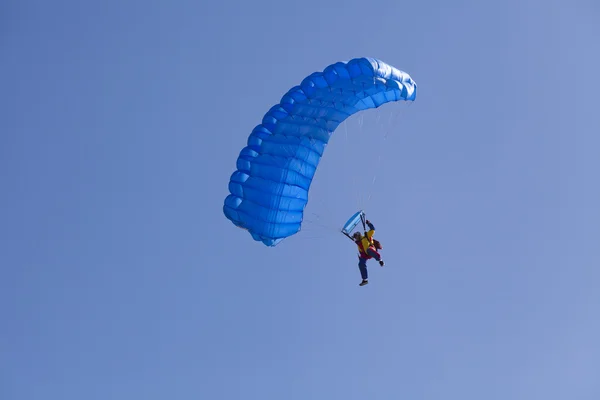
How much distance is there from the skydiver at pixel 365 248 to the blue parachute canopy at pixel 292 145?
1.45 metres

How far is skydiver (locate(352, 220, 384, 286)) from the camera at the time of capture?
76.4 feet

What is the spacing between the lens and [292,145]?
23016 millimetres

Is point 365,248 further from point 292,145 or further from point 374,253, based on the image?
point 292,145

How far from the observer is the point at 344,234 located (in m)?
23.7

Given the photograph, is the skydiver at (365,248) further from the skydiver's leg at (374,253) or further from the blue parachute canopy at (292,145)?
the blue parachute canopy at (292,145)

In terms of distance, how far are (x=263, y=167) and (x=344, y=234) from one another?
95.2 inches

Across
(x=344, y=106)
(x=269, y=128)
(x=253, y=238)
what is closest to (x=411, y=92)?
(x=344, y=106)

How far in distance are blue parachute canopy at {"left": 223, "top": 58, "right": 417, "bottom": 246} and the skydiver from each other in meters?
1.45

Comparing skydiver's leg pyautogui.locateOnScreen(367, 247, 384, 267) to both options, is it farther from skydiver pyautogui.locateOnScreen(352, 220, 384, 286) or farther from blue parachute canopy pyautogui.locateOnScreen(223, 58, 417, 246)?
blue parachute canopy pyautogui.locateOnScreen(223, 58, 417, 246)

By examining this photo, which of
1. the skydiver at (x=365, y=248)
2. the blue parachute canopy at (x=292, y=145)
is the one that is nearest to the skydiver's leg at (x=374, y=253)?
the skydiver at (x=365, y=248)

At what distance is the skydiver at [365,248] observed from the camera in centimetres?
2330

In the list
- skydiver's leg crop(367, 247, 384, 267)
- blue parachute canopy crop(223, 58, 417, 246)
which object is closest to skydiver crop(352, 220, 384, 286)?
skydiver's leg crop(367, 247, 384, 267)

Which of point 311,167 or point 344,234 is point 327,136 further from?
point 344,234

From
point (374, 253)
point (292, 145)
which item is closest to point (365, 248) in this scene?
point (374, 253)
